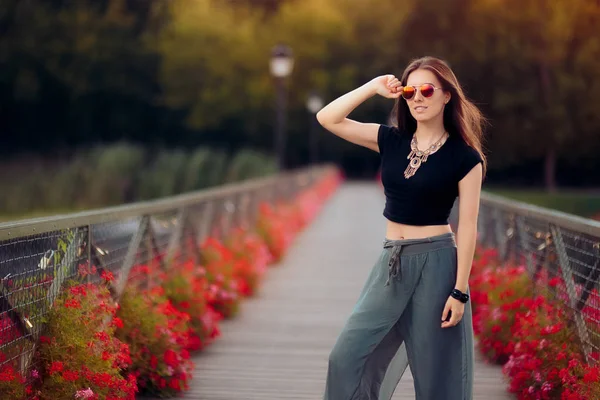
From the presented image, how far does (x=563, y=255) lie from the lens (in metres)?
7.08

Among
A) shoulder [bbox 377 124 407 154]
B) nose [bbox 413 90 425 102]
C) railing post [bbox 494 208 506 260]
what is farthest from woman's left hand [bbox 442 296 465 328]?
railing post [bbox 494 208 506 260]

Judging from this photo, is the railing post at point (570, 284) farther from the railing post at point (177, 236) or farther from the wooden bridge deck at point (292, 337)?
the railing post at point (177, 236)

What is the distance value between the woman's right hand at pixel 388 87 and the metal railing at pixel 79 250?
174 cm

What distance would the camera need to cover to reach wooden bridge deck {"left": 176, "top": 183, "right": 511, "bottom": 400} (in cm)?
736

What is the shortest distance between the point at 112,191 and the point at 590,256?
108 ft

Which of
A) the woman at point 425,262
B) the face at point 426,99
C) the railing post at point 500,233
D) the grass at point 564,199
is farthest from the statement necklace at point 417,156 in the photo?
the grass at point 564,199

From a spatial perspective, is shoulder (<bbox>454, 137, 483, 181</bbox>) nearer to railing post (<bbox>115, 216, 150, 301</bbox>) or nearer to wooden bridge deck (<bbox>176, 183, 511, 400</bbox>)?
wooden bridge deck (<bbox>176, 183, 511, 400</bbox>)

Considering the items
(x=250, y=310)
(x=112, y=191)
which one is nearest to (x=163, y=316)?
(x=250, y=310)

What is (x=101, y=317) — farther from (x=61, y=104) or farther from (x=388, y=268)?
(x=61, y=104)

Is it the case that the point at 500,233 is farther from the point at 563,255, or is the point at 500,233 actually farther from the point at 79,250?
the point at 79,250

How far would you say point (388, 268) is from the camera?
16.1ft

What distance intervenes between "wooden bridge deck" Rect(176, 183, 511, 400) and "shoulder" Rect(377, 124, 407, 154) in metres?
2.45

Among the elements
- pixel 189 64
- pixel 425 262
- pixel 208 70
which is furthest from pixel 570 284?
pixel 208 70

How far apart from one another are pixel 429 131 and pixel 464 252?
55cm
